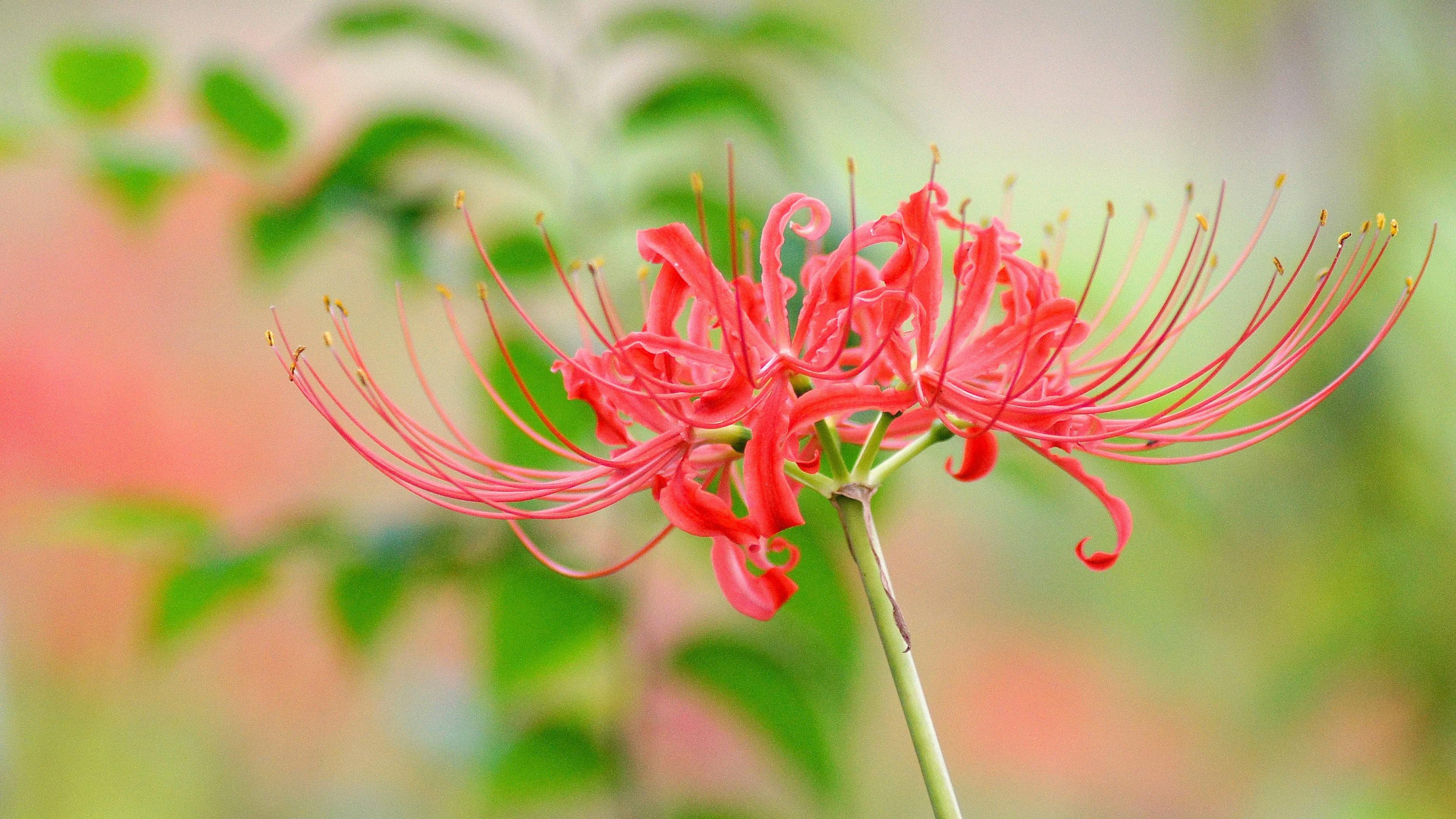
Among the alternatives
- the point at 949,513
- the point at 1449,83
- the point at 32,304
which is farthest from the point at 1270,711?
Result: the point at 32,304

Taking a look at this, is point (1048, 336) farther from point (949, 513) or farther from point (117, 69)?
point (949, 513)

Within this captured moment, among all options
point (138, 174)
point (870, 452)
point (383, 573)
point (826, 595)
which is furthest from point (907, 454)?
point (138, 174)

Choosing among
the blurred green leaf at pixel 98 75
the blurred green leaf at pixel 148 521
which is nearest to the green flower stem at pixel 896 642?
the blurred green leaf at pixel 148 521

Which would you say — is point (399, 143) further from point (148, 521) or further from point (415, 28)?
point (148, 521)

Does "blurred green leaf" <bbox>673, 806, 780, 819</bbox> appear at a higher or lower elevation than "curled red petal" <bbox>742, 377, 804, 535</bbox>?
lower

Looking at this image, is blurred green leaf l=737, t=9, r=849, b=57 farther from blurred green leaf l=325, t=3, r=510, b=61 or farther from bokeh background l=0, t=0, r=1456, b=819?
blurred green leaf l=325, t=3, r=510, b=61

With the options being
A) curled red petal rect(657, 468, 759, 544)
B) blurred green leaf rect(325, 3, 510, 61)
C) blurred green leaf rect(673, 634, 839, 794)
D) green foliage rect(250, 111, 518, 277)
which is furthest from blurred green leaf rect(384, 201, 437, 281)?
curled red petal rect(657, 468, 759, 544)

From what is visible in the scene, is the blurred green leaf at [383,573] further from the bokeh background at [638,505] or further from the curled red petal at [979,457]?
the curled red petal at [979,457]
